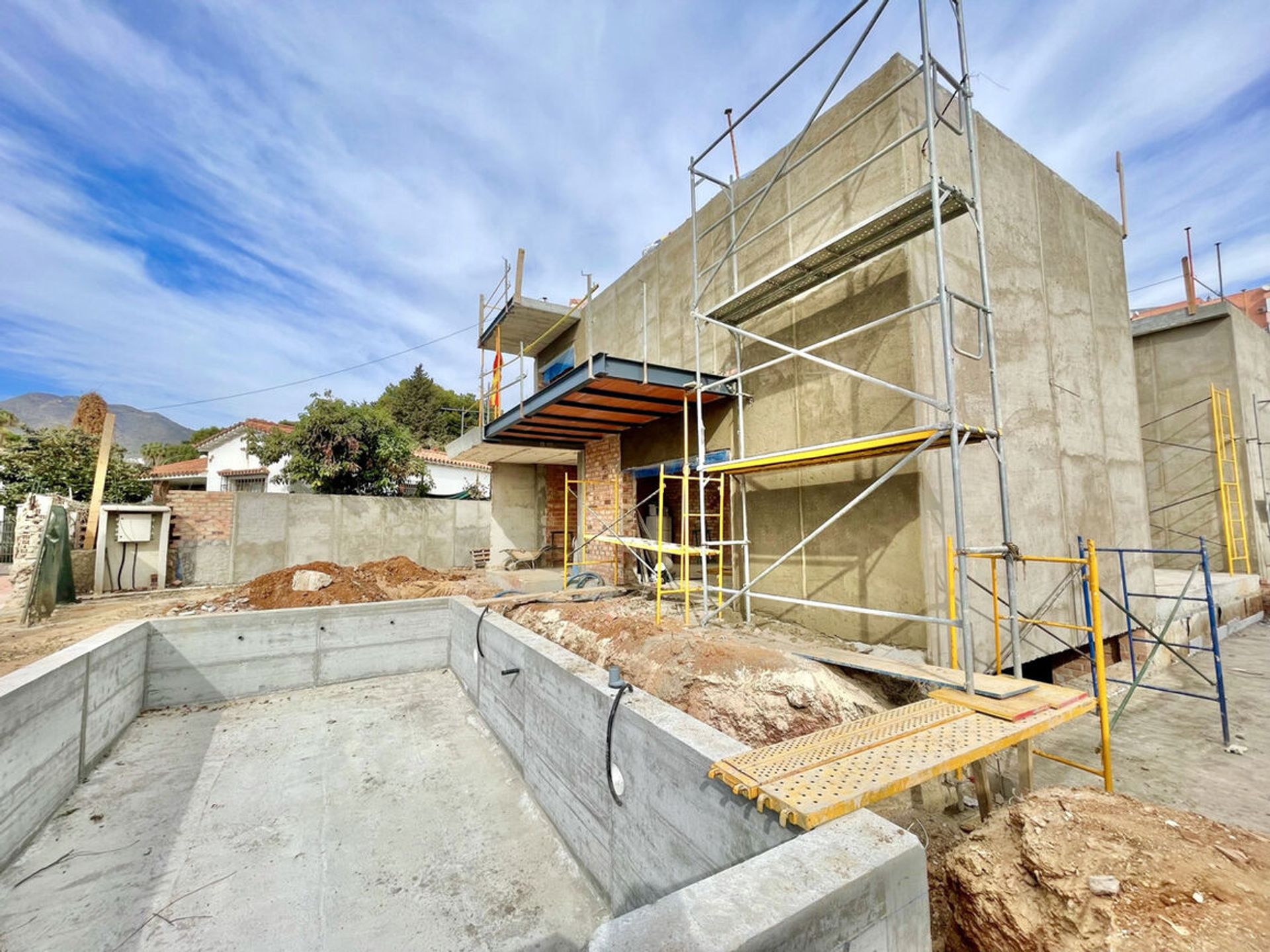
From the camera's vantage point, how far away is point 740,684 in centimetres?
417

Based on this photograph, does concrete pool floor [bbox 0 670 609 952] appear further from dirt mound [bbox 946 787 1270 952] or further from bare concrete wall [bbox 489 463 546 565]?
bare concrete wall [bbox 489 463 546 565]

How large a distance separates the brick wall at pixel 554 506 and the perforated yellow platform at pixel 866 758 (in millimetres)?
10765

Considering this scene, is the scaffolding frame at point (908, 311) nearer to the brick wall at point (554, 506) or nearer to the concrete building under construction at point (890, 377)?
the concrete building under construction at point (890, 377)

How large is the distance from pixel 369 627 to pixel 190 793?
2936 millimetres

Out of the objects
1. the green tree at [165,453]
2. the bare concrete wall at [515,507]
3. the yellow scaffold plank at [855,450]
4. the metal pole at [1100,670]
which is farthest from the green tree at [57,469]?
the metal pole at [1100,670]

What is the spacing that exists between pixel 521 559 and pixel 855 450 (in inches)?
375

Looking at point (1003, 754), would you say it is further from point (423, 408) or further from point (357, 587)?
point (423, 408)

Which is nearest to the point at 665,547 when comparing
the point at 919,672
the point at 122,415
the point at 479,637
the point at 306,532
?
the point at 479,637

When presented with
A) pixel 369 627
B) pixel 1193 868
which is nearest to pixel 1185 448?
pixel 1193 868

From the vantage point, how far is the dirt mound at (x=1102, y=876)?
1540mm

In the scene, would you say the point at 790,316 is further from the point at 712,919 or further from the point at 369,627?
the point at 369,627

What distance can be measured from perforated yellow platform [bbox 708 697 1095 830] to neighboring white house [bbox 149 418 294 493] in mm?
22370

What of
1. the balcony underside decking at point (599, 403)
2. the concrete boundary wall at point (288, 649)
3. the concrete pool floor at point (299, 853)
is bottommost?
the concrete pool floor at point (299, 853)

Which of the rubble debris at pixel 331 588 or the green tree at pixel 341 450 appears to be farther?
the green tree at pixel 341 450
